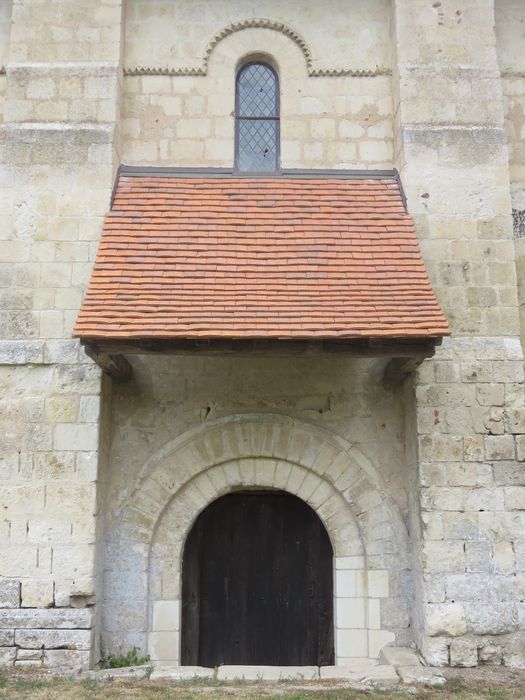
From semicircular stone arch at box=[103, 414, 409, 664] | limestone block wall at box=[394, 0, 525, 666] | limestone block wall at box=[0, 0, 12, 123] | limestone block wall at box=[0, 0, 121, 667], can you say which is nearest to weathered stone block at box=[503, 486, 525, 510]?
limestone block wall at box=[394, 0, 525, 666]

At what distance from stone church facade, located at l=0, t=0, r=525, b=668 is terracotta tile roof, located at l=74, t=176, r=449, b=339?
63 millimetres

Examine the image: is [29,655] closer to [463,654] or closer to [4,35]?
[463,654]

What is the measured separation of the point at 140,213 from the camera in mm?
6547

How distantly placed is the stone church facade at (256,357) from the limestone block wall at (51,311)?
0.06ft

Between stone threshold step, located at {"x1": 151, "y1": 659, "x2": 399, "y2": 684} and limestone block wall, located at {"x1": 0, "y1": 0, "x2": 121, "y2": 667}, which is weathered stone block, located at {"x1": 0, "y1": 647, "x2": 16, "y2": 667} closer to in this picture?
limestone block wall, located at {"x1": 0, "y1": 0, "x2": 121, "y2": 667}

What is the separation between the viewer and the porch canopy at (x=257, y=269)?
5.51 m

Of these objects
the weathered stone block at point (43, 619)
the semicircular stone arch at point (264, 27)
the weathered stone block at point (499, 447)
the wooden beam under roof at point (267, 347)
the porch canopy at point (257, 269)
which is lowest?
the weathered stone block at point (43, 619)

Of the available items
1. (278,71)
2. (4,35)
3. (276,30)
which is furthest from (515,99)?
(4,35)

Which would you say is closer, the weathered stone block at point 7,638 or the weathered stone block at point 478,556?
the weathered stone block at point 7,638

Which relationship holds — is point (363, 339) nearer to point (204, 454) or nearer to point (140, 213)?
point (204, 454)

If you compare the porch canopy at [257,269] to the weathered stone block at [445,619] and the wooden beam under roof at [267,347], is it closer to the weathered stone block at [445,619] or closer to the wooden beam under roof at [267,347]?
the wooden beam under roof at [267,347]

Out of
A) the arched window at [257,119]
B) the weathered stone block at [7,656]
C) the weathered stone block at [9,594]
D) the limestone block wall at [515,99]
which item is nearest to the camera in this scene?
the weathered stone block at [7,656]

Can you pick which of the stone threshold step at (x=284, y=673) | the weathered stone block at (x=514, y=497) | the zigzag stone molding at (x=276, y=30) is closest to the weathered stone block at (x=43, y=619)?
the stone threshold step at (x=284, y=673)

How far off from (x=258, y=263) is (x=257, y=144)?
1901 millimetres
